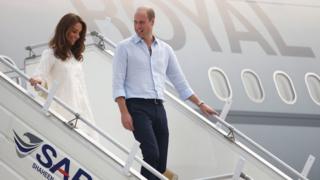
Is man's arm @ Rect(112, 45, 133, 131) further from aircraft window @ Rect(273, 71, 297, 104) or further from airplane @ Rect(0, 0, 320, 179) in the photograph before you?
aircraft window @ Rect(273, 71, 297, 104)

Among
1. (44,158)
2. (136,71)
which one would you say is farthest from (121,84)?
(44,158)

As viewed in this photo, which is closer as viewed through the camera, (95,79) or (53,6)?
(95,79)

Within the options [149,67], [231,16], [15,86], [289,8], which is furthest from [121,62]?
[289,8]

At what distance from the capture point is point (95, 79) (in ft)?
17.6

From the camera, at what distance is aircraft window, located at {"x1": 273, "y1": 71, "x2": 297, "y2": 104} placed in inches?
312

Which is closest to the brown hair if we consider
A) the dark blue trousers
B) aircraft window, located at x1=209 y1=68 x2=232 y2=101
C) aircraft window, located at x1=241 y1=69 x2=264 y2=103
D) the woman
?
the woman

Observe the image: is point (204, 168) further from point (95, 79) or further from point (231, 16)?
point (231, 16)

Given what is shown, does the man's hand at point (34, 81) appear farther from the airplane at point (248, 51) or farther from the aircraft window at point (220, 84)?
the aircraft window at point (220, 84)

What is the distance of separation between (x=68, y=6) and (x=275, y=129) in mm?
2554

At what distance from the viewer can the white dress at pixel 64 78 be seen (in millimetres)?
4273

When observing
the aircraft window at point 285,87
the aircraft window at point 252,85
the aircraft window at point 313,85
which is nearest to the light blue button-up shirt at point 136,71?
the aircraft window at point 252,85

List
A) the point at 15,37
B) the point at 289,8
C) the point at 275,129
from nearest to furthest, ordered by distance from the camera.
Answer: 1. the point at 15,37
2. the point at 275,129
3. the point at 289,8

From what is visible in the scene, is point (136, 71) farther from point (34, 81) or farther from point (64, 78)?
point (34, 81)

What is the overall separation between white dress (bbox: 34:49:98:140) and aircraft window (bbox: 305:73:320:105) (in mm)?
4395
